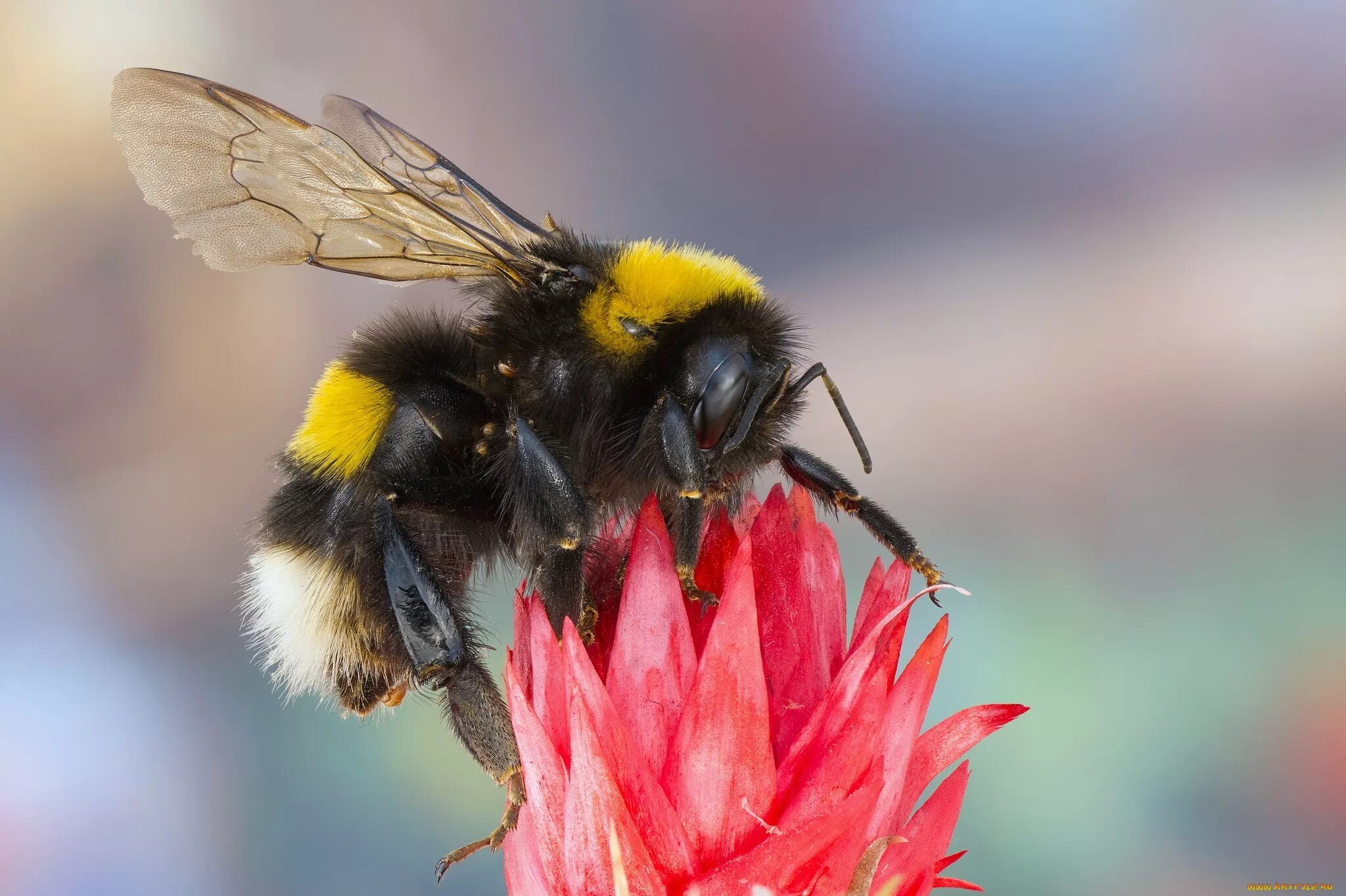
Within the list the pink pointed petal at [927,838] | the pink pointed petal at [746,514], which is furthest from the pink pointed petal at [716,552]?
the pink pointed petal at [927,838]

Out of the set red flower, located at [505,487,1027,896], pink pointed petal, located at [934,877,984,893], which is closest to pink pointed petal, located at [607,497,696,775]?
red flower, located at [505,487,1027,896]

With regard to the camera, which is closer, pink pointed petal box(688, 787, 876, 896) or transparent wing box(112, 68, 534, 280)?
pink pointed petal box(688, 787, 876, 896)

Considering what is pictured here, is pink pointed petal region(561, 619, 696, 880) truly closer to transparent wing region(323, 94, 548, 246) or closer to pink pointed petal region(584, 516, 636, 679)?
pink pointed petal region(584, 516, 636, 679)

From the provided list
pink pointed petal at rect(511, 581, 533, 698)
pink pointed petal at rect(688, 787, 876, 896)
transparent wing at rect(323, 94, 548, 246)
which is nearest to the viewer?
pink pointed petal at rect(688, 787, 876, 896)

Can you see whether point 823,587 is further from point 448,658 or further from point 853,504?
point 448,658

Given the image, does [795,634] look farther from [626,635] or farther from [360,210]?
[360,210]

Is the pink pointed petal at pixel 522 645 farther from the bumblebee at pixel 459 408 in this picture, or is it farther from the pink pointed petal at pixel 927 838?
the pink pointed petal at pixel 927 838
